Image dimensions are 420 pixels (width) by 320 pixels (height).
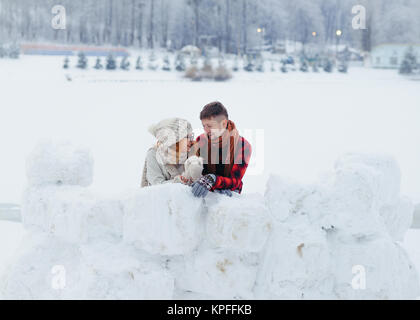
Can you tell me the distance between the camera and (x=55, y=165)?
5.31 feet

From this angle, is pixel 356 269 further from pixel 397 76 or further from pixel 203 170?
pixel 397 76

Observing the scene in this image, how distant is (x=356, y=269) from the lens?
1444 millimetres

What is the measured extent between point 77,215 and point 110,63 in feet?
13.9

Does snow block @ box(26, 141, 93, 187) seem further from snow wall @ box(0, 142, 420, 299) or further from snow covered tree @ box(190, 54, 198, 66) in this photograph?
snow covered tree @ box(190, 54, 198, 66)

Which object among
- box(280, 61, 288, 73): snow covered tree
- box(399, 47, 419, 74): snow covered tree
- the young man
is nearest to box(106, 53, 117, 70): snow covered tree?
box(280, 61, 288, 73): snow covered tree

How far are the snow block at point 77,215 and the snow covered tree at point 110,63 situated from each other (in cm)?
395

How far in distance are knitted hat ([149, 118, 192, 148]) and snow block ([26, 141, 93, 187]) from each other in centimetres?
33

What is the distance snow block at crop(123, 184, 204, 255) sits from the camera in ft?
4.49

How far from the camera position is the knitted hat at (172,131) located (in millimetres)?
1536

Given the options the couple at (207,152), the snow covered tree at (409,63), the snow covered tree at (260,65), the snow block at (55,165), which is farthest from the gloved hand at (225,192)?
the snow covered tree at (409,63)
